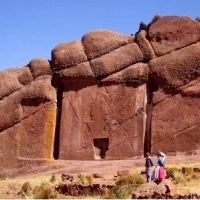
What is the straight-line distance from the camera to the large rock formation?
28391 mm

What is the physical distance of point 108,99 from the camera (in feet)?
96.2

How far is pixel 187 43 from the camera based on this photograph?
29547 mm

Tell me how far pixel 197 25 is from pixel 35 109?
37.3ft

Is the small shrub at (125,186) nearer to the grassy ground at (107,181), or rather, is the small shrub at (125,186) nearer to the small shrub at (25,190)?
the grassy ground at (107,181)

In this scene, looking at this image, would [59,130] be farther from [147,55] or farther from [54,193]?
[54,193]

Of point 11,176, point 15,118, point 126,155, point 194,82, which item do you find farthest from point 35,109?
point 194,82

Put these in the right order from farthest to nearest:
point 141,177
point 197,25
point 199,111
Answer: point 197,25 → point 199,111 → point 141,177

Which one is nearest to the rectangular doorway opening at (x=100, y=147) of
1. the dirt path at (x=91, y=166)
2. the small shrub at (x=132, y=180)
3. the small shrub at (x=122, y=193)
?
the dirt path at (x=91, y=166)

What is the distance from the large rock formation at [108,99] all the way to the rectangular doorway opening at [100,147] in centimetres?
6

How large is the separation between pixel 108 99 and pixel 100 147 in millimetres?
2955

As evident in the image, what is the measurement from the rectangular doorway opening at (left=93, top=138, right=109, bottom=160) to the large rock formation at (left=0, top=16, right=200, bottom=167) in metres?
0.06

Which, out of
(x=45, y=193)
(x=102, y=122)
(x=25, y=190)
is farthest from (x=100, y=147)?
(x=45, y=193)

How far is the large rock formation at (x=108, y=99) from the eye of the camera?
2839 centimetres

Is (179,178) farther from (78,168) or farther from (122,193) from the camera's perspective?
(78,168)
